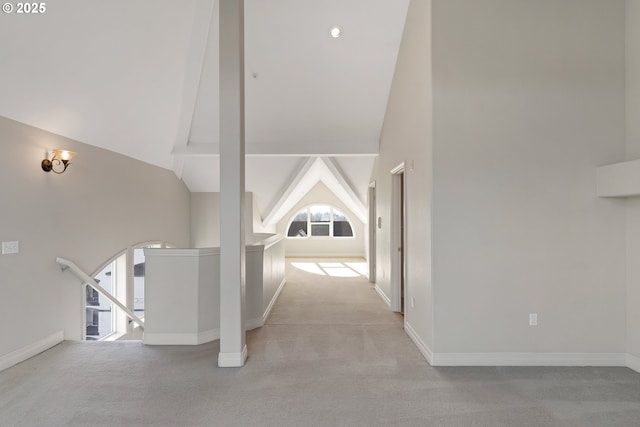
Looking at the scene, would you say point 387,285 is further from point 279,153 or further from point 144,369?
point 144,369

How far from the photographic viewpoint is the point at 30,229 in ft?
11.5

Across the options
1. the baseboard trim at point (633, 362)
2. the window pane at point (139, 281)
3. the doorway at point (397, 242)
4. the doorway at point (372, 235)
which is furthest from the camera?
the doorway at point (372, 235)

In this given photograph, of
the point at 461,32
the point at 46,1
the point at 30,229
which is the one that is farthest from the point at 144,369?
the point at 461,32

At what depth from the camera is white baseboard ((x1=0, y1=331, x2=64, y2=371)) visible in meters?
3.11

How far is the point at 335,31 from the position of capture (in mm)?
4270

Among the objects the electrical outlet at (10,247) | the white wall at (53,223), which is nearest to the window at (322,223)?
the white wall at (53,223)

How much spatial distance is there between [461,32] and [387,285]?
3573mm

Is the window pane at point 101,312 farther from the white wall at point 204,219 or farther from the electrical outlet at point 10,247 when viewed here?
the white wall at point 204,219

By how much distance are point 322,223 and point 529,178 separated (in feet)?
27.7

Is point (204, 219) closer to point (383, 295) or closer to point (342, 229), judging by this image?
point (383, 295)

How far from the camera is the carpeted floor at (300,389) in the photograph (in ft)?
7.79

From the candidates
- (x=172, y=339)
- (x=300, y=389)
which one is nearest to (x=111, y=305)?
(x=172, y=339)

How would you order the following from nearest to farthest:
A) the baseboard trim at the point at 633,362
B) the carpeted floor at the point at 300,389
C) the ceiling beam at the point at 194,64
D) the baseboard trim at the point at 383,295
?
the carpeted floor at the point at 300,389, the baseboard trim at the point at 633,362, the ceiling beam at the point at 194,64, the baseboard trim at the point at 383,295

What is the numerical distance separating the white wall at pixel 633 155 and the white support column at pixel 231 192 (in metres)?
3.57
